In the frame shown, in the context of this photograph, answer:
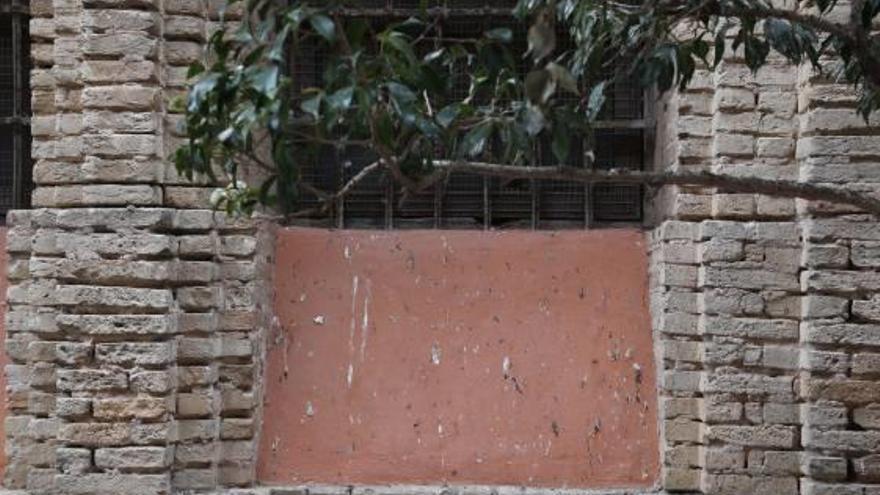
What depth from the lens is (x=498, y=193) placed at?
19.5ft

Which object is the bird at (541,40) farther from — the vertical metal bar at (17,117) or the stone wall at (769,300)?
the vertical metal bar at (17,117)

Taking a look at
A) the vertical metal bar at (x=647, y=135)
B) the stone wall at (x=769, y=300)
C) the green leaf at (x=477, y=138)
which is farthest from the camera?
the vertical metal bar at (x=647, y=135)

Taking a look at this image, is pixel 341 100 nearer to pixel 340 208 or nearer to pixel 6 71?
pixel 340 208

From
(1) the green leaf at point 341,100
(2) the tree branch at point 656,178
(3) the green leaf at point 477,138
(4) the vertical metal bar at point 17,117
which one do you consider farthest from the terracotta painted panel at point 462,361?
(1) the green leaf at point 341,100

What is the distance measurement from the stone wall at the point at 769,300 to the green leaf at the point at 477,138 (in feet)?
6.86

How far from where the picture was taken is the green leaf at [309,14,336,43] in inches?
118

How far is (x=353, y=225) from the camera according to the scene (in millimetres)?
5938

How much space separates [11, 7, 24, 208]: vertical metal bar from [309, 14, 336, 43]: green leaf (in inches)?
128

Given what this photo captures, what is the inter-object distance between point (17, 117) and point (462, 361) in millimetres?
2436

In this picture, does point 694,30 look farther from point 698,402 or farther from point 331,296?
point 331,296

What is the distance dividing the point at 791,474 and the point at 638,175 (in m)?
2.23

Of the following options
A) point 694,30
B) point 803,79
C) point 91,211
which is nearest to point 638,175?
point 694,30

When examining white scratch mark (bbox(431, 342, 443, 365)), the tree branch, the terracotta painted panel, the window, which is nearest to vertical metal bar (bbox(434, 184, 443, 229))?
the terracotta painted panel

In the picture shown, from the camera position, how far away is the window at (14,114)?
19.2ft
